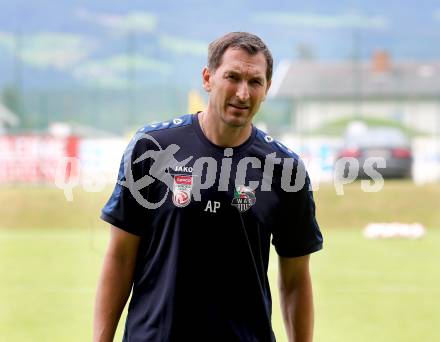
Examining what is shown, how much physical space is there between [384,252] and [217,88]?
9979mm

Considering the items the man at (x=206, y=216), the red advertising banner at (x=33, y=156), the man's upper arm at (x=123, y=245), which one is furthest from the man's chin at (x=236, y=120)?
the red advertising banner at (x=33, y=156)

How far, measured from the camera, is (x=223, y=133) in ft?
8.96

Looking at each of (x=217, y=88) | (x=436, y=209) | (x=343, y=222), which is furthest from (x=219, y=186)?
(x=436, y=209)

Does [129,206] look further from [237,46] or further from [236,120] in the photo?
[237,46]

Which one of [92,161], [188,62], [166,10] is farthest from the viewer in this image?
[166,10]

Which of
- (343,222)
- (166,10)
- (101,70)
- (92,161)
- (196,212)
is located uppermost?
(166,10)

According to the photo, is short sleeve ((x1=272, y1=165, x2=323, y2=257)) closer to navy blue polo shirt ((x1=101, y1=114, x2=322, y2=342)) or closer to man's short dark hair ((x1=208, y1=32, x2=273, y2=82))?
navy blue polo shirt ((x1=101, y1=114, x2=322, y2=342))

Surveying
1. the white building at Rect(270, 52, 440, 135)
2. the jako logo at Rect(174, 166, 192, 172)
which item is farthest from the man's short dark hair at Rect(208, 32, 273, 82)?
the white building at Rect(270, 52, 440, 135)

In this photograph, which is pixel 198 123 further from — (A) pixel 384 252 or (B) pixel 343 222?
(B) pixel 343 222

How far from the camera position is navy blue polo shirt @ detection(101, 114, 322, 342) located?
2676 millimetres

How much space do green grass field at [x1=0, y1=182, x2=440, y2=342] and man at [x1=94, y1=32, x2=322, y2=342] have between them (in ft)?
14.2

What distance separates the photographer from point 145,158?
272 cm

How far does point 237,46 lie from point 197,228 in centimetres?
53

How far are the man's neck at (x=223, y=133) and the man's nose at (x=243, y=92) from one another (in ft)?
0.32
